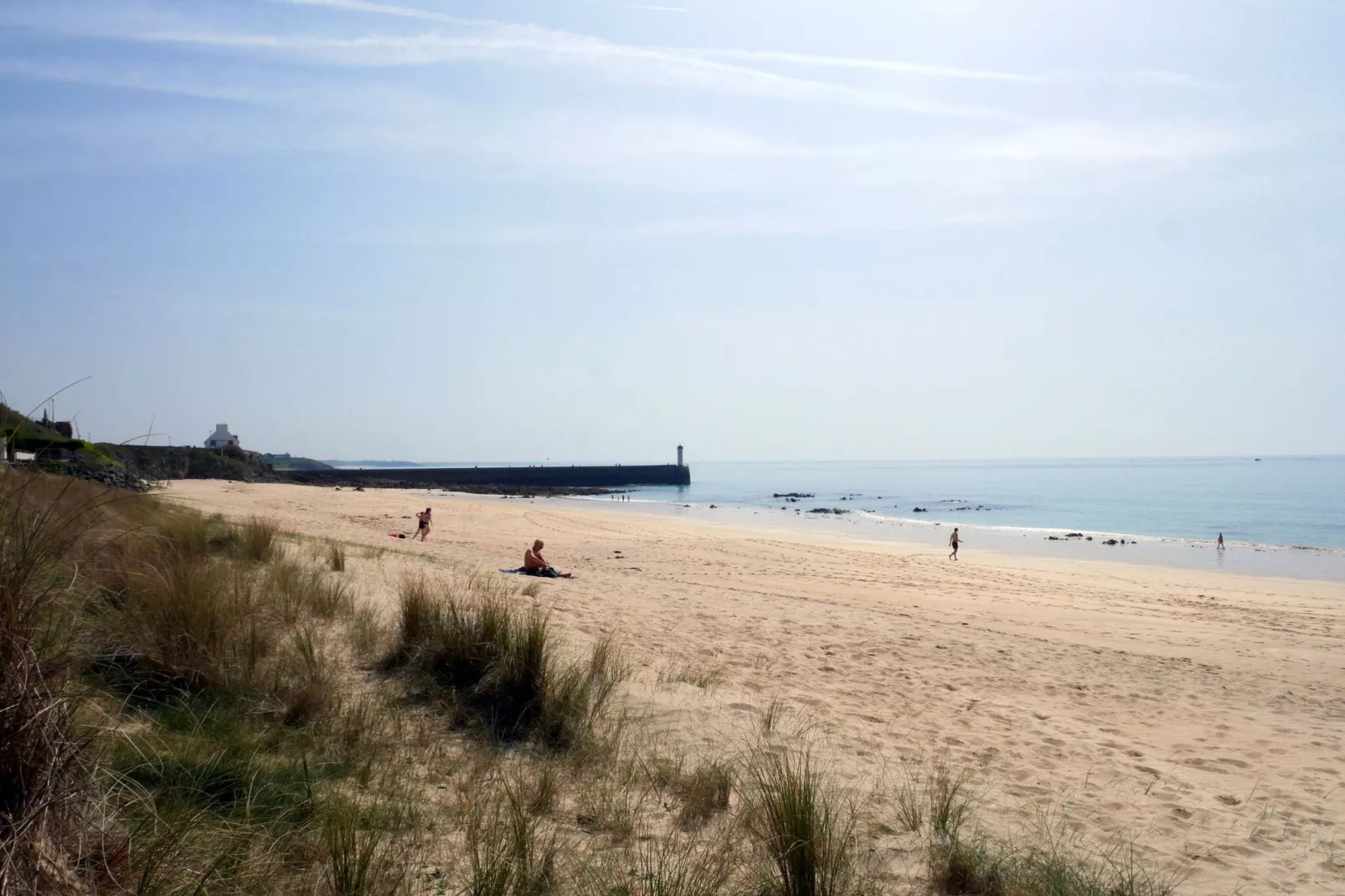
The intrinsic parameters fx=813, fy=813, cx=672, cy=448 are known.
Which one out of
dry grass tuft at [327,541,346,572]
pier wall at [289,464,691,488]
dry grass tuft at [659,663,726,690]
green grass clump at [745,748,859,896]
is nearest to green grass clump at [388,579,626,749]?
dry grass tuft at [659,663,726,690]

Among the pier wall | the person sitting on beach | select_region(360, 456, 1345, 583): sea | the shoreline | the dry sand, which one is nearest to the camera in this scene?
the dry sand

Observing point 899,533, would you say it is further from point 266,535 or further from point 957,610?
point 266,535

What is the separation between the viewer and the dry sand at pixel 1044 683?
4676 millimetres

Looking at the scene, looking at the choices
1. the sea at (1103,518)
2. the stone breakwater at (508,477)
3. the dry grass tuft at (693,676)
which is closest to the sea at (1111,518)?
the sea at (1103,518)

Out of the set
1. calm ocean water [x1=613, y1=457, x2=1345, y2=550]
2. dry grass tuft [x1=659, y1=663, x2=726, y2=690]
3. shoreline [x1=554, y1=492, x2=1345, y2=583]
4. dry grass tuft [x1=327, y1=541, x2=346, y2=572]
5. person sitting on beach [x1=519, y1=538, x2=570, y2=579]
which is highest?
dry grass tuft [x1=327, y1=541, x2=346, y2=572]

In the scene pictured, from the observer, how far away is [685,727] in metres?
5.08

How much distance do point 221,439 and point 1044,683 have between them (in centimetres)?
6320

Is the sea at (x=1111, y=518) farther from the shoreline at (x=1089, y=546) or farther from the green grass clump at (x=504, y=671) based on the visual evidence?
the green grass clump at (x=504, y=671)

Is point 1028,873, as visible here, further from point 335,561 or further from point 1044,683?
point 335,561

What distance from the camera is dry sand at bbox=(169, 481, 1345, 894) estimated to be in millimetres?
4676

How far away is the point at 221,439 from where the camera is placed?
59.4 m

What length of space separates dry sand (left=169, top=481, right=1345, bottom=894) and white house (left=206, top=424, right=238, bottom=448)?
44.8 m

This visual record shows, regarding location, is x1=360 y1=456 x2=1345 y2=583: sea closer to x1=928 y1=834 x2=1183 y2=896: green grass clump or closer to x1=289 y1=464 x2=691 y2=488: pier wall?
x1=289 y1=464 x2=691 y2=488: pier wall

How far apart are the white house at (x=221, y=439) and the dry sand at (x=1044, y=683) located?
4476cm
